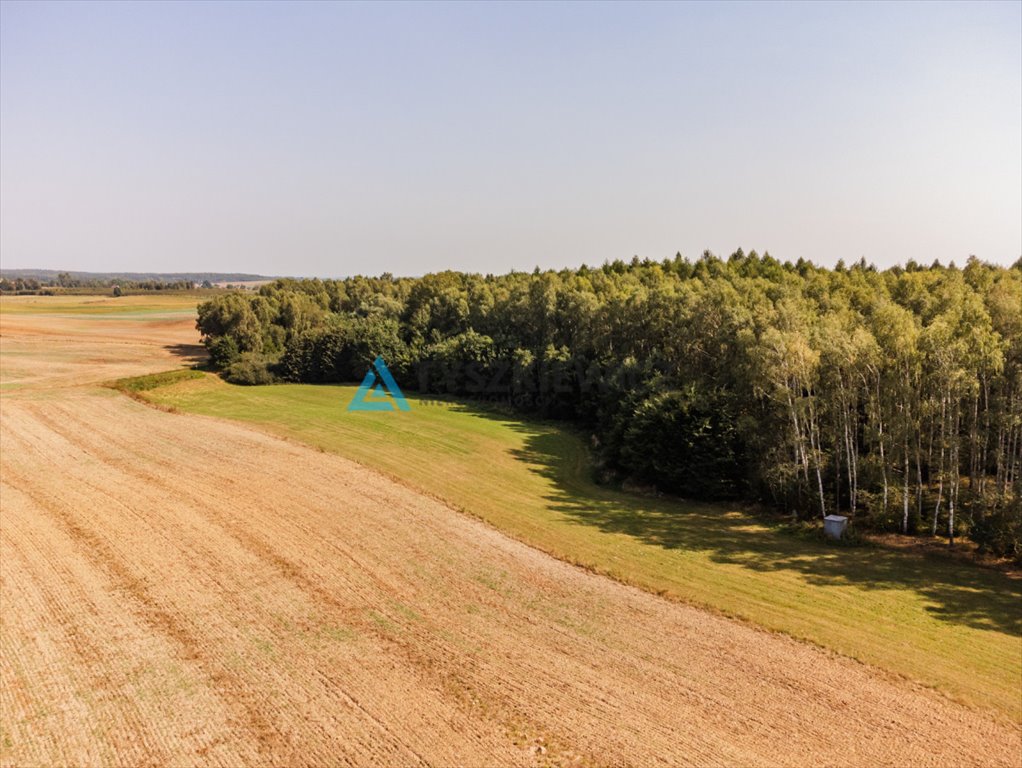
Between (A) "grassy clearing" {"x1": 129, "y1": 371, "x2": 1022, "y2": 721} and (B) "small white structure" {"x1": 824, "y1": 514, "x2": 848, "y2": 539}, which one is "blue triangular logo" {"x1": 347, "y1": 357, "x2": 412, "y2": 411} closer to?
(A) "grassy clearing" {"x1": 129, "y1": 371, "x2": 1022, "y2": 721}

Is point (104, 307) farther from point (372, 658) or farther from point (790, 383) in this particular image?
point (790, 383)

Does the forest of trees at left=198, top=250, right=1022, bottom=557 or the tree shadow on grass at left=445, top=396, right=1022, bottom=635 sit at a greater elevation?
the forest of trees at left=198, top=250, right=1022, bottom=557

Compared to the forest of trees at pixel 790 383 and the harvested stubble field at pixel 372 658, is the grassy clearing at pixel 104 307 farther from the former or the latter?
the harvested stubble field at pixel 372 658

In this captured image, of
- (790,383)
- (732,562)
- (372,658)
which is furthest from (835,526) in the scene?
(372,658)

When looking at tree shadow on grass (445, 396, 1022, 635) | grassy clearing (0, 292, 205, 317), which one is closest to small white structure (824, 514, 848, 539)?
tree shadow on grass (445, 396, 1022, 635)

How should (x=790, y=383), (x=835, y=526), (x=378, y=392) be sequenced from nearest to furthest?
(x=835, y=526) → (x=790, y=383) → (x=378, y=392)

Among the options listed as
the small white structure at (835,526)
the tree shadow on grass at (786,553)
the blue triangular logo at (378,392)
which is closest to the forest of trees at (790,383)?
the small white structure at (835,526)
